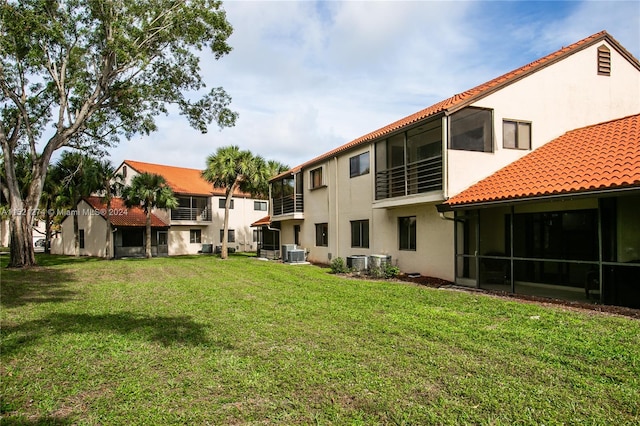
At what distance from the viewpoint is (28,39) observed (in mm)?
17938

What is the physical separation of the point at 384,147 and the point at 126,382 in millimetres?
14314

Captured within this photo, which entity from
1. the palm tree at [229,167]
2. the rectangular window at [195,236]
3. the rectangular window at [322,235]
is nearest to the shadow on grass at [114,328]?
the rectangular window at [322,235]

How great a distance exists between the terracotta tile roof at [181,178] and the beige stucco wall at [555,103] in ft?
99.4

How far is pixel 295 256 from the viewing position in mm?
24031

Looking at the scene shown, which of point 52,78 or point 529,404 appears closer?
point 529,404

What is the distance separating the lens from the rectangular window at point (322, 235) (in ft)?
75.6

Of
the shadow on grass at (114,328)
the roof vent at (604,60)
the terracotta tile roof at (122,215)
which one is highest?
the roof vent at (604,60)

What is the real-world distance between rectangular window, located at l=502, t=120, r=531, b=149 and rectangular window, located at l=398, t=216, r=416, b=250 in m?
4.37

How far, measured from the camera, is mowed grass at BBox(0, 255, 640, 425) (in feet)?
13.4

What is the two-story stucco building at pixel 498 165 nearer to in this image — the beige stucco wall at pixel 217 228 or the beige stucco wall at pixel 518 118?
the beige stucco wall at pixel 518 118

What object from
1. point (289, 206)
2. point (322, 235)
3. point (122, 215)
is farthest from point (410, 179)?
point (122, 215)

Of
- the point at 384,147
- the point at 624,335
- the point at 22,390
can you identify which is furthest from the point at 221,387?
the point at 384,147

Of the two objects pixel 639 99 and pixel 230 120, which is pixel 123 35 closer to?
pixel 230 120

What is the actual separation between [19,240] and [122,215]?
52.8 feet
